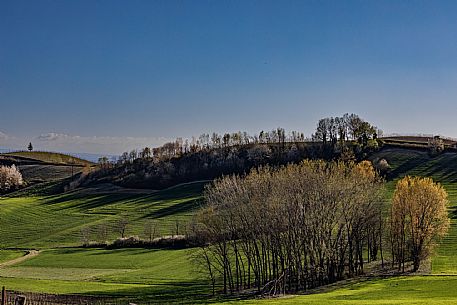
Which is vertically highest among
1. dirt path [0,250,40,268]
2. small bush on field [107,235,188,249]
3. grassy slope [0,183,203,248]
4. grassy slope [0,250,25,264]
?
grassy slope [0,183,203,248]

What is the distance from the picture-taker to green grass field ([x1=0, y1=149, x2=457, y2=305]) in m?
44.2

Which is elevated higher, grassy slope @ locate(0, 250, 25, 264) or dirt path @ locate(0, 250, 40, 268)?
grassy slope @ locate(0, 250, 25, 264)

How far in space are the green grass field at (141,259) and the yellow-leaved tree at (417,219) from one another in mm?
3147

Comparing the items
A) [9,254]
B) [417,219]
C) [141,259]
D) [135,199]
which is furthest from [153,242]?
[135,199]

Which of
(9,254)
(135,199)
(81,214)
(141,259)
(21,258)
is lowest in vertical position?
(141,259)

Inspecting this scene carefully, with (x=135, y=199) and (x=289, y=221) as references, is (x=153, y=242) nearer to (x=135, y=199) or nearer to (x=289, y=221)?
(x=289, y=221)

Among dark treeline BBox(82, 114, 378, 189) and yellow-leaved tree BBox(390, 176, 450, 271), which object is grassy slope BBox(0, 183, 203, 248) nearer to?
dark treeline BBox(82, 114, 378, 189)

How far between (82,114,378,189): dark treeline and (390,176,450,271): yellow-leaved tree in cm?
8349

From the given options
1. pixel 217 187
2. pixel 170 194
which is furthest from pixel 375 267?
pixel 170 194

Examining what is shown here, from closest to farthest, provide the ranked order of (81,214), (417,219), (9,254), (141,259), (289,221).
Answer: (289,221) < (417,219) < (141,259) < (9,254) < (81,214)

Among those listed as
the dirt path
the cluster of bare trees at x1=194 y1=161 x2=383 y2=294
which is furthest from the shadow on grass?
the cluster of bare trees at x1=194 y1=161 x2=383 y2=294

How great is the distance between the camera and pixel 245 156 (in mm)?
173750

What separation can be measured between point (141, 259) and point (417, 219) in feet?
143

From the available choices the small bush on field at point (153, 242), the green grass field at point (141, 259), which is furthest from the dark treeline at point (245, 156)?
the small bush on field at point (153, 242)
